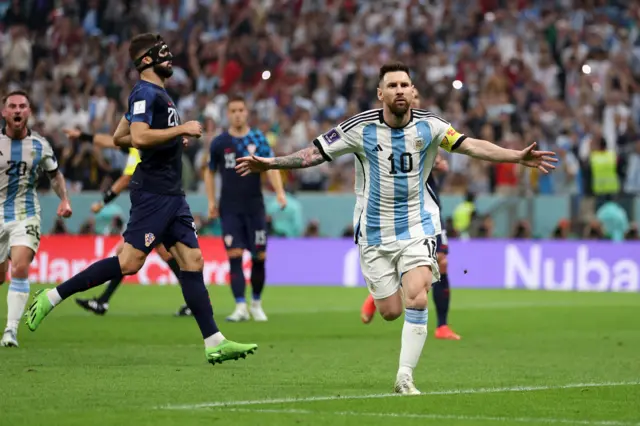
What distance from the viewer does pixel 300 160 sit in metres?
9.76

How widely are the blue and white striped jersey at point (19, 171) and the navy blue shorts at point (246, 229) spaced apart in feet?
13.4

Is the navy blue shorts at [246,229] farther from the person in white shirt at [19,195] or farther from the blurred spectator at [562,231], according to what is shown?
the blurred spectator at [562,231]

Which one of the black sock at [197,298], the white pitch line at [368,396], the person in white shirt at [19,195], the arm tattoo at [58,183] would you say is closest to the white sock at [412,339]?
the white pitch line at [368,396]

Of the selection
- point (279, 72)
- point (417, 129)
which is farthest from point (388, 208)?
point (279, 72)

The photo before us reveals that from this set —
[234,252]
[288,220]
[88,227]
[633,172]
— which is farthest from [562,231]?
[234,252]

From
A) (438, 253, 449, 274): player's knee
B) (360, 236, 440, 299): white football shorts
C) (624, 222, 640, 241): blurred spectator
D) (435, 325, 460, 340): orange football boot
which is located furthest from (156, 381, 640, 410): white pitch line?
(624, 222, 640, 241): blurred spectator

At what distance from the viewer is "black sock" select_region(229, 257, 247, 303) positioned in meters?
16.5

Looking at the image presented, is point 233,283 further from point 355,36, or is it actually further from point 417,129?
point 355,36

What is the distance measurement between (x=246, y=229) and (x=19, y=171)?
4.44 metres

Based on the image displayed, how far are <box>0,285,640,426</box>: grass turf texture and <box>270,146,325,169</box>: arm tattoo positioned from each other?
1.58m

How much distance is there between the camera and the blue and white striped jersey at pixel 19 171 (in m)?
12.8

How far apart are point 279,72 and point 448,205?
245 inches

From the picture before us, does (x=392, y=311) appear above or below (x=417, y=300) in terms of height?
below

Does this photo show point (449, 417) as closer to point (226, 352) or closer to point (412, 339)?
point (412, 339)
